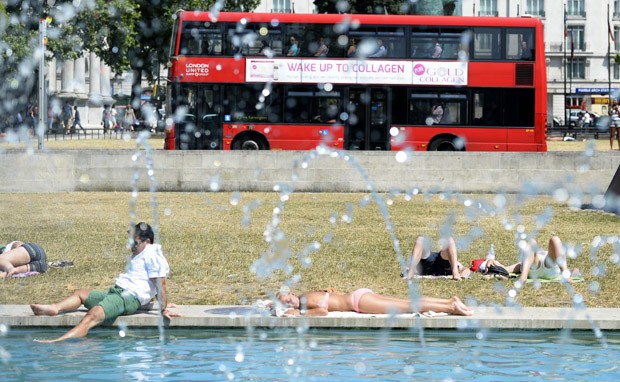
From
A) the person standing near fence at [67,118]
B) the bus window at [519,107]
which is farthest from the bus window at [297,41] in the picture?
the person standing near fence at [67,118]

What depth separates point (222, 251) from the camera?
15773 millimetres

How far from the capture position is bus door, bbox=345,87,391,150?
32594 mm

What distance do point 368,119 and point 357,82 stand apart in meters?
1.01

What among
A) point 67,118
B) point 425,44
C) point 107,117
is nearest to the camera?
point 425,44

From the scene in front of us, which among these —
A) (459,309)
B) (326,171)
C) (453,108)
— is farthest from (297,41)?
(459,309)

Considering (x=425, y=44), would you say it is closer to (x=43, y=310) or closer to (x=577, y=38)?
(x=43, y=310)

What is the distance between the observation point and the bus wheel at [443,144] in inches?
1294

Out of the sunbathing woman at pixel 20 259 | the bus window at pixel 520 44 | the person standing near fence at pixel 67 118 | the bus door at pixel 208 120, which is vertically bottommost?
the sunbathing woman at pixel 20 259

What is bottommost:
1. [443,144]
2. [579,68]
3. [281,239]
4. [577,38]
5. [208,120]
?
[281,239]

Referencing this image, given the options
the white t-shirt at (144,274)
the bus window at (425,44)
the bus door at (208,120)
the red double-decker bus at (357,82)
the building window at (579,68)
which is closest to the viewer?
the white t-shirt at (144,274)

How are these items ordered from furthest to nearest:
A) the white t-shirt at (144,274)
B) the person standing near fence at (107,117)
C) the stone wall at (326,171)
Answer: the person standing near fence at (107,117)
the stone wall at (326,171)
the white t-shirt at (144,274)

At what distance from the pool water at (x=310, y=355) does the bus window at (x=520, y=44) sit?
22.5 m

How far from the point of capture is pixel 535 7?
3738 inches

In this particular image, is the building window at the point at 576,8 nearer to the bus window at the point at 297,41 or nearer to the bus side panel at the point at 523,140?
the bus side panel at the point at 523,140
